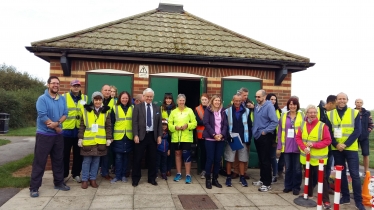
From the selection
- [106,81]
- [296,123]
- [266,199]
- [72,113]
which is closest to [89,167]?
[72,113]

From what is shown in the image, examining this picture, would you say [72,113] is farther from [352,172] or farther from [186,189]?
[352,172]

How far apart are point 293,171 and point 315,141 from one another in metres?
1.00

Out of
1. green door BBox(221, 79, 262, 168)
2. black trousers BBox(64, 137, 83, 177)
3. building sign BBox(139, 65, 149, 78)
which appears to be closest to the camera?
black trousers BBox(64, 137, 83, 177)

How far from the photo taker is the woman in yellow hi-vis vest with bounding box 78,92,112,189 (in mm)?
5641

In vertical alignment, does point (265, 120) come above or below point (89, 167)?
above

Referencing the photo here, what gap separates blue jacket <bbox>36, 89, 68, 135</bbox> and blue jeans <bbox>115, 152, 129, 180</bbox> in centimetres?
143

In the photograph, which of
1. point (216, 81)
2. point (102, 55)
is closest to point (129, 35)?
point (102, 55)

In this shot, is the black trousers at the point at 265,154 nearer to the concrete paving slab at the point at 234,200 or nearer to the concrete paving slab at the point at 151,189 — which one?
the concrete paving slab at the point at 234,200

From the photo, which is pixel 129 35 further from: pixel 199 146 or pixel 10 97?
pixel 10 97

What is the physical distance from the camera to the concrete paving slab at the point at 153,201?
4773 mm

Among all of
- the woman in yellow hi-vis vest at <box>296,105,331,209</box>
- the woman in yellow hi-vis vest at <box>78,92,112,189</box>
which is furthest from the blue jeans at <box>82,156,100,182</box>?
the woman in yellow hi-vis vest at <box>296,105,331,209</box>

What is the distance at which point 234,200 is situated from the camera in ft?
17.0

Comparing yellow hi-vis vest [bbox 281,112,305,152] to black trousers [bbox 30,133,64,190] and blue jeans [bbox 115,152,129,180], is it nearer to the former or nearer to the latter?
blue jeans [bbox 115,152,129,180]

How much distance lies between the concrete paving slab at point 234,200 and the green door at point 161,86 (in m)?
3.08
